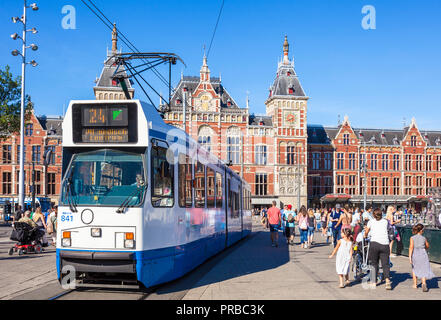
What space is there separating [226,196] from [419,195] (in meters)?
55.7

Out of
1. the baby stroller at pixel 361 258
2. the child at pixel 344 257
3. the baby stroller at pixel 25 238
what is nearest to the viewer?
the child at pixel 344 257

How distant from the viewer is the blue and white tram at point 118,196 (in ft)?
26.7

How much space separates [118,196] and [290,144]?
50.6 meters

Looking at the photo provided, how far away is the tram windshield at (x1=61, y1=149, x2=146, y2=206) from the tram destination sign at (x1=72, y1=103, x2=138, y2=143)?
256 mm

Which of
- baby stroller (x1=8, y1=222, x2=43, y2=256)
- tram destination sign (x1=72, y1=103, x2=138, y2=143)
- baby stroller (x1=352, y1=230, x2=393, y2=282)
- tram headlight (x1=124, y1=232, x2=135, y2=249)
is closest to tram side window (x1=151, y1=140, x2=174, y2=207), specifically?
tram destination sign (x1=72, y1=103, x2=138, y2=143)

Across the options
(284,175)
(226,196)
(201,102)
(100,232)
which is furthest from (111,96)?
(100,232)

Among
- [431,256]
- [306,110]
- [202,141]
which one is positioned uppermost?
[306,110]

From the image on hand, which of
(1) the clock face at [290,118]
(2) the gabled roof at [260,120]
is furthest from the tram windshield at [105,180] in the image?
(1) the clock face at [290,118]

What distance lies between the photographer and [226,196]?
1634 centimetres

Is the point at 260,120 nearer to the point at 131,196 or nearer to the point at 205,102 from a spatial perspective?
the point at 205,102

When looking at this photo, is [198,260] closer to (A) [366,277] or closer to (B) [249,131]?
(A) [366,277]

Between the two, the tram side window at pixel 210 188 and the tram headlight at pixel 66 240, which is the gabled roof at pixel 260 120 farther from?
the tram headlight at pixel 66 240

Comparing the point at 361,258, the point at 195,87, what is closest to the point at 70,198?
the point at 361,258

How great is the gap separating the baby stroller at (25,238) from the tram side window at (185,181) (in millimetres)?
7476
